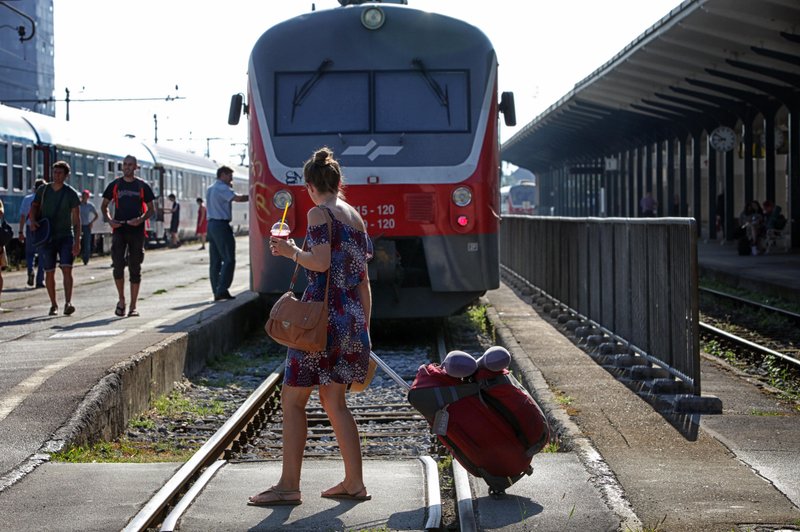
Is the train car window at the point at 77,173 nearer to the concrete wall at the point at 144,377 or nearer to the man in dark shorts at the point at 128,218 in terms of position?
the man in dark shorts at the point at 128,218

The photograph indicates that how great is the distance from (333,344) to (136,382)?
3942 millimetres

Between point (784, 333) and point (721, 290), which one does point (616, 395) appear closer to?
point (784, 333)

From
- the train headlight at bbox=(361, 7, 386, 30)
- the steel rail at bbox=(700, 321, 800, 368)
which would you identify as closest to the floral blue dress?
the steel rail at bbox=(700, 321, 800, 368)

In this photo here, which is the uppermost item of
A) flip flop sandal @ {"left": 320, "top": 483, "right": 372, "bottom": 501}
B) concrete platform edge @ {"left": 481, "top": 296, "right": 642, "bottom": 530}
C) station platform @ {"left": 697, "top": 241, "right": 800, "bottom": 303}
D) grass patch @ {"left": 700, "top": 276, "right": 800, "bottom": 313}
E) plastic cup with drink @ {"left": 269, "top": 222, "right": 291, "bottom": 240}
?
plastic cup with drink @ {"left": 269, "top": 222, "right": 291, "bottom": 240}

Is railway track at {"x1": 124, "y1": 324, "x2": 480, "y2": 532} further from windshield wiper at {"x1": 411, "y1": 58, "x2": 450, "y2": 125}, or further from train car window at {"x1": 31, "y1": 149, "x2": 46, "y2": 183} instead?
train car window at {"x1": 31, "y1": 149, "x2": 46, "y2": 183}

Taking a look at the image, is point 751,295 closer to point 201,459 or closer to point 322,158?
point 201,459

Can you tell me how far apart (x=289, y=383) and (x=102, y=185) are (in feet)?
94.9

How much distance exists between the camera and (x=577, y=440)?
6973 mm

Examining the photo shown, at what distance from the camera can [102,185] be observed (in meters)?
33.8

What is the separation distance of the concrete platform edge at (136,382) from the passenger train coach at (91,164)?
1280cm

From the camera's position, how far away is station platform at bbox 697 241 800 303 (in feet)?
62.4

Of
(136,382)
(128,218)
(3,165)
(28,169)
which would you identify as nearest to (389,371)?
(136,382)

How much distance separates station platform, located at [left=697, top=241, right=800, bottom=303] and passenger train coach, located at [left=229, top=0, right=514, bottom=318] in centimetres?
642

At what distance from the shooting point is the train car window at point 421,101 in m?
12.3
